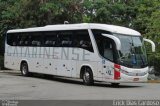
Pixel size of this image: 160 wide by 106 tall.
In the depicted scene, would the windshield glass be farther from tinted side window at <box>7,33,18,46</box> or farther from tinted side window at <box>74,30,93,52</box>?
tinted side window at <box>7,33,18,46</box>

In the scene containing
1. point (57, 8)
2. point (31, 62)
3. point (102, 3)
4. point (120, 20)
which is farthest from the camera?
point (120, 20)

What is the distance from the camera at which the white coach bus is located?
2230 centimetres

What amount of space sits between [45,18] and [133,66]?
16.9 m

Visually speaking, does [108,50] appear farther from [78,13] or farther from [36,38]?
[78,13]

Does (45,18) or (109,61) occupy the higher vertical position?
(45,18)

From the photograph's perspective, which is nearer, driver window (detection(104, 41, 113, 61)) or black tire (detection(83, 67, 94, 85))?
driver window (detection(104, 41, 113, 61))

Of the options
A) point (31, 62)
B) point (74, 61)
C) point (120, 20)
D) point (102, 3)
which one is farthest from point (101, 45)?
point (120, 20)

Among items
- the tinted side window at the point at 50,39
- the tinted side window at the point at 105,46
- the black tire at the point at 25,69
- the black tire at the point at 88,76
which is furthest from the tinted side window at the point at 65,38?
the black tire at the point at 25,69

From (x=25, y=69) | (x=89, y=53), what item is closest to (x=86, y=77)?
(x=89, y=53)

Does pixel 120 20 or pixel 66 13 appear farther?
pixel 120 20

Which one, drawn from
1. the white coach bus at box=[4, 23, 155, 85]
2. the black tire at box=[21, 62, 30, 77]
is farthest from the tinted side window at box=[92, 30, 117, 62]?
the black tire at box=[21, 62, 30, 77]

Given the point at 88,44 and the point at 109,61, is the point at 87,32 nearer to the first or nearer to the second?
the point at 88,44

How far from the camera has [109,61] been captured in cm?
2248

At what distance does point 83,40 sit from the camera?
24.1 m
